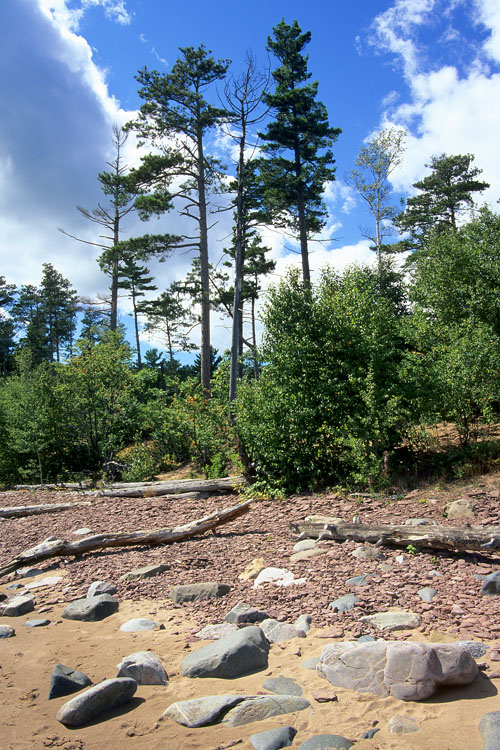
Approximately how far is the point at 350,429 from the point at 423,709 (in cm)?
594

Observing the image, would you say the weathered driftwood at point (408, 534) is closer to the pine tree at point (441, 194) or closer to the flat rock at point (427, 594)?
the flat rock at point (427, 594)

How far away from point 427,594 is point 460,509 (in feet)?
8.70

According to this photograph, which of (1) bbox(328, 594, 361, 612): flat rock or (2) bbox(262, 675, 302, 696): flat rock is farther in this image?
(1) bbox(328, 594, 361, 612): flat rock

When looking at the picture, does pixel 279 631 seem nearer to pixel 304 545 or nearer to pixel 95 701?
pixel 95 701

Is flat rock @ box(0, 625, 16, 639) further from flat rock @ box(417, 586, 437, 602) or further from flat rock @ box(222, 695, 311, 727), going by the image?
flat rock @ box(417, 586, 437, 602)

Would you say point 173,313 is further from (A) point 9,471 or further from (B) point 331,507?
(B) point 331,507

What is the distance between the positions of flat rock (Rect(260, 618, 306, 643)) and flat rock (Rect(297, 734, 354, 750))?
4.73 feet

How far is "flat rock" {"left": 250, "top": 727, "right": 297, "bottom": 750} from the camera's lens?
9.32 feet

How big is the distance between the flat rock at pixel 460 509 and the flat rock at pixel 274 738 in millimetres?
4675

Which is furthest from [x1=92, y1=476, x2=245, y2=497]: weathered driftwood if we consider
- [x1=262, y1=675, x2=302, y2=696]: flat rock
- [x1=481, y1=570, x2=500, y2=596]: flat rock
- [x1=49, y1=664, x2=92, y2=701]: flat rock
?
[x1=262, y1=675, x2=302, y2=696]: flat rock

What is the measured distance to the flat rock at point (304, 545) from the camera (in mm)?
6461

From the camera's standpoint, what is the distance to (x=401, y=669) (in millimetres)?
3303

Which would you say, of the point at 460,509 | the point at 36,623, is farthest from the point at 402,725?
the point at 460,509

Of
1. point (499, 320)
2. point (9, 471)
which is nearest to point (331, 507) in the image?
point (499, 320)
